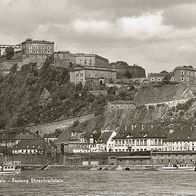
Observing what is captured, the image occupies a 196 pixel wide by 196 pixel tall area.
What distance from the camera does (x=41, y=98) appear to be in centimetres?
18112

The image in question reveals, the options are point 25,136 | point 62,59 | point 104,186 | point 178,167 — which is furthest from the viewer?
point 62,59

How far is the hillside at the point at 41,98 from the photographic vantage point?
168875mm

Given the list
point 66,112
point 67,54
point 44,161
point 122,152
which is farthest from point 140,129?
point 67,54

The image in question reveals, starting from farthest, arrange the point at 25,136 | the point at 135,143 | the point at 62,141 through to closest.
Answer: the point at 25,136 < the point at 62,141 < the point at 135,143

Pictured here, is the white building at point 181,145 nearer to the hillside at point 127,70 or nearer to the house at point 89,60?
the house at point 89,60

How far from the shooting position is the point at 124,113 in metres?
156

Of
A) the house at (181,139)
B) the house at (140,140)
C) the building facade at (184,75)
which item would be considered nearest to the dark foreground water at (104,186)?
the house at (181,139)

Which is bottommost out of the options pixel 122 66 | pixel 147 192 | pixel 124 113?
pixel 147 192

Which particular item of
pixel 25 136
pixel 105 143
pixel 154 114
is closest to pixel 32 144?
pixel 25 136

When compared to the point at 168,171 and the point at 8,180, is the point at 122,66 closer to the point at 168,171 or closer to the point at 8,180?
the point at 168,171

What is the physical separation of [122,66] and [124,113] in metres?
39.5

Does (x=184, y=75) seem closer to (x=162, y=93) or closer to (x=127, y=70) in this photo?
(x=162, y=93)

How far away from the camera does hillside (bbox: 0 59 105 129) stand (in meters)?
169

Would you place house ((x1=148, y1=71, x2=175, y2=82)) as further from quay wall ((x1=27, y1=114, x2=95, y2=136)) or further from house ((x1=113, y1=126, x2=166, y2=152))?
house ((x1=113, y1=126, x2=166, y2=152))
